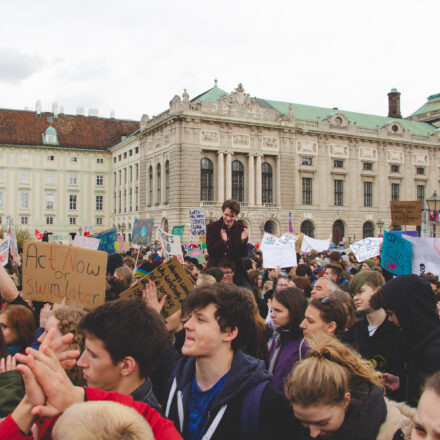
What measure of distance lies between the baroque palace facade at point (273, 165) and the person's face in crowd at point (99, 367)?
37.8 meters

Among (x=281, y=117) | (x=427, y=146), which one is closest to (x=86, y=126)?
(x=281, y=117)

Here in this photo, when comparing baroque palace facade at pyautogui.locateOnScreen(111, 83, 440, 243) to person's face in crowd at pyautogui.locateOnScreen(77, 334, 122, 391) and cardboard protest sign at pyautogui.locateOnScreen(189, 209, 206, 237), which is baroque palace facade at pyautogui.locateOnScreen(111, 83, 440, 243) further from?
person's face in crowd at pyautogui.locateOnScreen(77, 334, 122, 391)

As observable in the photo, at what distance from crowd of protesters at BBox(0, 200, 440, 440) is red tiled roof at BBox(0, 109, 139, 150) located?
59258 millimetres

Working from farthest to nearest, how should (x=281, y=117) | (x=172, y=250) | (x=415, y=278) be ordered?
(x=281, y=117) → (x=172, y=250) → (x=415, y=278)

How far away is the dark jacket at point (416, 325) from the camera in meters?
3.57

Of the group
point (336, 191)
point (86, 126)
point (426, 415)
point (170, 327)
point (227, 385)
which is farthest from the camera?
point (86, 126)

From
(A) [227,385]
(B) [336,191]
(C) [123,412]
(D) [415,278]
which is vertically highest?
(B) [336,191]

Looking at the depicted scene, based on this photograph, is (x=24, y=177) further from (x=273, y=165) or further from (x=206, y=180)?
(x=273, y=165)

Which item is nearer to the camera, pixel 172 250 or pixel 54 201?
pixel 172 250

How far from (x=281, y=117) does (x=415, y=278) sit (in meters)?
43.9

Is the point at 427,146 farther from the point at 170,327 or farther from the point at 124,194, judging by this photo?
the point at 170,327

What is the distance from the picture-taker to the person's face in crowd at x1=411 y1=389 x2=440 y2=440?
1.88 m

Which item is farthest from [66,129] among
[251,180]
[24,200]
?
[251,180]

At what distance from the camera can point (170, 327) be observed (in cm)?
436
